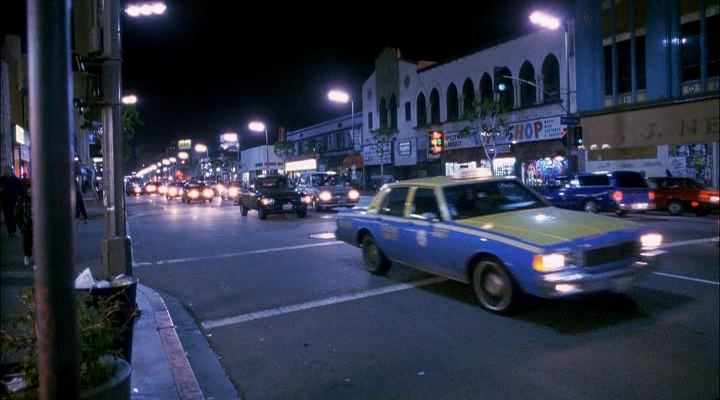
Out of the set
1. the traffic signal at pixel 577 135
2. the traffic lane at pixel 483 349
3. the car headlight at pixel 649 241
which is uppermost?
the traffic signal at pixel 577 135

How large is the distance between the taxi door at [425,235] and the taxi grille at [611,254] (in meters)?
1.92

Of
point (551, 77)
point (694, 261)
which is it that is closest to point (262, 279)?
point (694, 261)

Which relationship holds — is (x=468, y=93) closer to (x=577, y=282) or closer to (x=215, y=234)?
(x=215, y=234)

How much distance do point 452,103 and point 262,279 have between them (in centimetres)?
3381

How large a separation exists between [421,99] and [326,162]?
20.3 metres

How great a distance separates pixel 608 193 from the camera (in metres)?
20.3

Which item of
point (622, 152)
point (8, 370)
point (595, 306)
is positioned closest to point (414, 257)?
point (595, 306)

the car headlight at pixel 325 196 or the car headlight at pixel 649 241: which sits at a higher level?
the car headlight at pixel 325 196

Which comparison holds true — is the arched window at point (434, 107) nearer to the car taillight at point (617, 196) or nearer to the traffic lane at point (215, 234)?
the traffic lane at point (215, 234)

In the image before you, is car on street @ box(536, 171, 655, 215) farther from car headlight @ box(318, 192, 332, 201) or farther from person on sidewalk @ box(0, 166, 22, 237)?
person on sidewalk @ box(0, 166, 22, 237)

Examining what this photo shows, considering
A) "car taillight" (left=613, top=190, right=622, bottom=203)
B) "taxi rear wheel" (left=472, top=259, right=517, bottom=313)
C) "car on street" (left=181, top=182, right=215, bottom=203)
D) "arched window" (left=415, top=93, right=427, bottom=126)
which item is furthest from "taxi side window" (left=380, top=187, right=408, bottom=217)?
"arched window" (left=415, top=93, right=427, bottom=126)

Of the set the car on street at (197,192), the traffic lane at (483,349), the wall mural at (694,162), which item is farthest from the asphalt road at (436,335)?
the car on street at (197,192)

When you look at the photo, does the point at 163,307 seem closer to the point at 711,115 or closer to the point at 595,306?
the point at 595,306

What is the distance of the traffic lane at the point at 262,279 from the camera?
870 centimetres
